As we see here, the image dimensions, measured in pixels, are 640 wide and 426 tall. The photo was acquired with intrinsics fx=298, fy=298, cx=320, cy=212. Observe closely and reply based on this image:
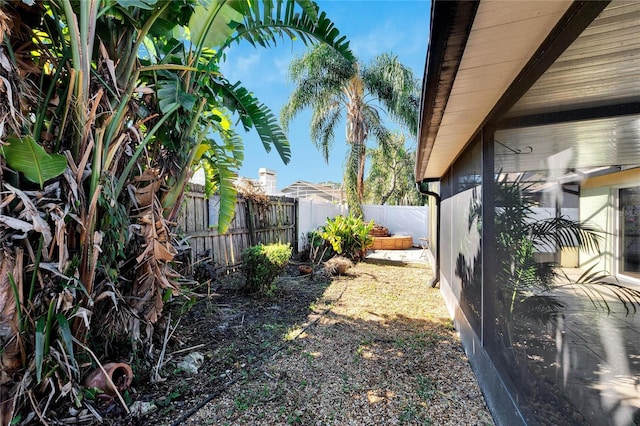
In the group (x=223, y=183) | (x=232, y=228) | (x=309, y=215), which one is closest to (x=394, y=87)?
(x=309, y=215)

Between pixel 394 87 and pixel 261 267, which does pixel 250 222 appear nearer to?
pixel 261 267

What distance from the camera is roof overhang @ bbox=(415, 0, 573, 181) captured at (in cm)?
121

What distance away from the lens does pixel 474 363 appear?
290cm

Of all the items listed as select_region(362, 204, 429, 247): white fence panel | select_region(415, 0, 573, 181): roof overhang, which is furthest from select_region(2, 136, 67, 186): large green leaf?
select_region(362, 204, 429, 247): white fence panel

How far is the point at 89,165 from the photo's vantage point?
2.27 m

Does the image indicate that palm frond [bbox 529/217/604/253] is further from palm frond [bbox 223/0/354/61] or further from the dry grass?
palm frond [bbox 223/0/354/61]

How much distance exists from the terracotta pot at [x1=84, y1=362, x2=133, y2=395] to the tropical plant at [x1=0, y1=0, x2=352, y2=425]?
0.11 meters

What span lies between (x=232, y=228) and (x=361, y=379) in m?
4.85

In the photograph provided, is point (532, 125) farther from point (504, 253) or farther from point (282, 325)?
point (282, 325)

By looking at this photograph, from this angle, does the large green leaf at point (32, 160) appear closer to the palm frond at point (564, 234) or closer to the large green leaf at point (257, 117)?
the large green leaf at point (257, 117)

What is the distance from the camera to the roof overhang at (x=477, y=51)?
1.21 meters

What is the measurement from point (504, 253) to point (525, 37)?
1.47 meters

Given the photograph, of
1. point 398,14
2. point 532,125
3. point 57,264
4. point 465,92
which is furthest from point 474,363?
point 398,14

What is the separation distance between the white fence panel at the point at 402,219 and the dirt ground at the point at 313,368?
419 inches
